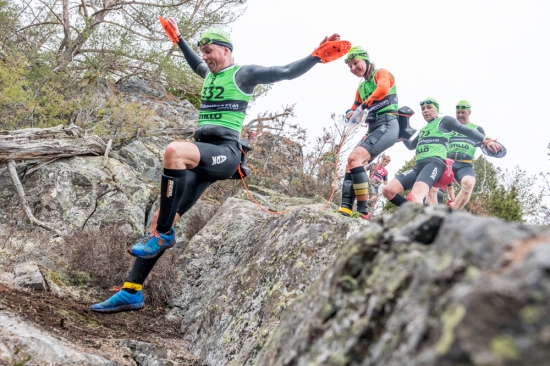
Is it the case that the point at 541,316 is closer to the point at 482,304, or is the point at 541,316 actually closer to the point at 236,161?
the point at 482,304

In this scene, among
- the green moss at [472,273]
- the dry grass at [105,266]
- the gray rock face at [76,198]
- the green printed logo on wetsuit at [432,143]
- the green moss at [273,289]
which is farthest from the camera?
the green printed logo on wetsuit at [432,143]

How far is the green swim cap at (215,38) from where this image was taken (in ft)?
13.0

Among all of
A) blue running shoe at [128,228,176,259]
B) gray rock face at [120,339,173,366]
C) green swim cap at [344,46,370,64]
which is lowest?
gray rock face at [120,339,173,366]

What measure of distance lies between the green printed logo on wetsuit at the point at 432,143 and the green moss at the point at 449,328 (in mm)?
5585

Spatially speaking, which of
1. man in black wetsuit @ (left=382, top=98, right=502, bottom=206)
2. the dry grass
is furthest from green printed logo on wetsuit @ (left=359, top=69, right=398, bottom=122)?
the dry grass

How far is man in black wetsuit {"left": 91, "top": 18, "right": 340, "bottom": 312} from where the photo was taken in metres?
3.42

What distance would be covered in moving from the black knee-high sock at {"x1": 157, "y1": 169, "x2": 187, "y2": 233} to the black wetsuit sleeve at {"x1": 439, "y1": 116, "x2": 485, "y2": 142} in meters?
4.17

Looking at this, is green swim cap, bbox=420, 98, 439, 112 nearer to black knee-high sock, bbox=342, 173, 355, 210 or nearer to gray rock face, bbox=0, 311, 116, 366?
black knee-high sock, bbox=342, 173, 355, 210

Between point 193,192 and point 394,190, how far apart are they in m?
2.99

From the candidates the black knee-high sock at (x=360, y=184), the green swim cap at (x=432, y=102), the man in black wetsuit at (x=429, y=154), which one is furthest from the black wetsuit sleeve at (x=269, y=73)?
the green swim cap at (x=432, y=102)

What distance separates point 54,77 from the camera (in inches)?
401

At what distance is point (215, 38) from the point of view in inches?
157

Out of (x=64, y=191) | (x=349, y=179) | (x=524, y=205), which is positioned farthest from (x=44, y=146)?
(x=524, y=205)

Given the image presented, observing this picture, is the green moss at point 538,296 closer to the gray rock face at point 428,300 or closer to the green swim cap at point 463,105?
the gray rock face at point 428,300
